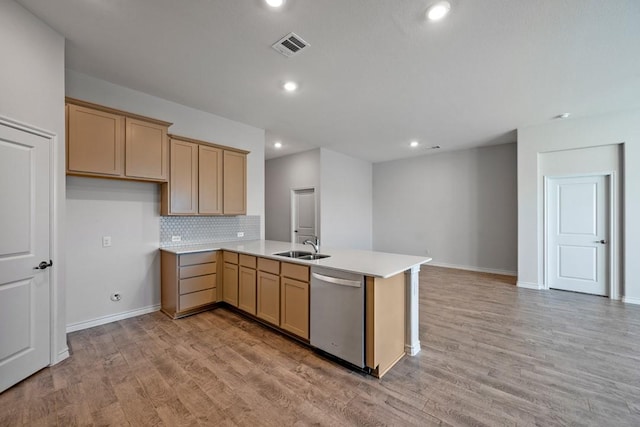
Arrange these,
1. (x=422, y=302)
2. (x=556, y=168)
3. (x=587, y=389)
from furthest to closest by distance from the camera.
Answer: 1. (x=556, y=168)
2. (x=422, y=302)
3. (x=587, y=389)

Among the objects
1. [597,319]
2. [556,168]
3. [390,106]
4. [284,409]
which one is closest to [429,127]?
[390,106]

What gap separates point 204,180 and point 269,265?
5.67ft

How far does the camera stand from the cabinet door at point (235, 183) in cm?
407

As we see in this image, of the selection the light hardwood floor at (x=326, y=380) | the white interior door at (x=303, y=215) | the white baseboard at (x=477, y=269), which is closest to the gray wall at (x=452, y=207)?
the white baseboard at (x=477, y=269)

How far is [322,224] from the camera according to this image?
6.16 metres

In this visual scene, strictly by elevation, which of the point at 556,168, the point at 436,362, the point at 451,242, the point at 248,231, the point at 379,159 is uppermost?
the point at 379,159

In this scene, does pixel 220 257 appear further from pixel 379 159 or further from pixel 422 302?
pixel 379 159

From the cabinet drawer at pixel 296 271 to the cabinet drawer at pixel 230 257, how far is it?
952 mm

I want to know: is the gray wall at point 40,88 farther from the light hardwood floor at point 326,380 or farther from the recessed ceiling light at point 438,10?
the recessed ceiling light at point 438,10

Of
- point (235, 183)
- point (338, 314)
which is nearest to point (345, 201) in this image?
point (235, 183)

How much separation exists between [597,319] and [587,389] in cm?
198

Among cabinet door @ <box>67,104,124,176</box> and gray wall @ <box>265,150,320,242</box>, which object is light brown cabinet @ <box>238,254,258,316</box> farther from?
gray wall @ <box>265,150,320,242</box>

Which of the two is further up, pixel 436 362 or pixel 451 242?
pixel 451 242

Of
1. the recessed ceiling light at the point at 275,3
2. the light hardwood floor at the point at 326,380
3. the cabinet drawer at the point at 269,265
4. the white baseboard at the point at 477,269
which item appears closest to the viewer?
the light hardwood floor at the point at 326,380
